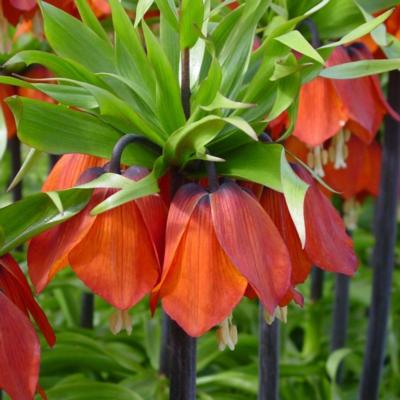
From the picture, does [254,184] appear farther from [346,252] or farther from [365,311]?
[365,311]

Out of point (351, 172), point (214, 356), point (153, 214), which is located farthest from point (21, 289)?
point (214, 356)

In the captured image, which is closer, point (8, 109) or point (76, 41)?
point (76, 41)

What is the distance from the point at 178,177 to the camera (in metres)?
1.10

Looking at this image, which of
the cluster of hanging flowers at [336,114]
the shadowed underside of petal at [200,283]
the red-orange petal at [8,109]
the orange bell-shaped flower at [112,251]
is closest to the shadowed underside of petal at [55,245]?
the orange bell-shaped flower at [112,251]

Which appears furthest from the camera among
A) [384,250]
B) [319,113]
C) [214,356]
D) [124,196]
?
[214,356]

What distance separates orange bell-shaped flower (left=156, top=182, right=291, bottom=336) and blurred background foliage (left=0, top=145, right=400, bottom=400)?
0.70 m

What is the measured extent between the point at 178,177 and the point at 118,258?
0.43 feet

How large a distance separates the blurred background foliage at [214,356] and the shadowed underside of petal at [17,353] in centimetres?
67

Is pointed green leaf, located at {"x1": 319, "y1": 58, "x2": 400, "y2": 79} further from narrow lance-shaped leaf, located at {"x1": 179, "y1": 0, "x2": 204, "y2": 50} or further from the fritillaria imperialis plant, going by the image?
narrow lance-shaped leaf, located at {"x1": 179, "y1": 0, "x2": 204, "y2": 50}

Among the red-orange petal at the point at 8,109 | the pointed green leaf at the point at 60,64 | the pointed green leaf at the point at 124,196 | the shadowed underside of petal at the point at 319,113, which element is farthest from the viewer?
the red-orange petal at the point at 8,109

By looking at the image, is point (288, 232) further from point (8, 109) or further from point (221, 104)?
point (8, 109)

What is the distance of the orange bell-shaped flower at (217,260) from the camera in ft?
3.28

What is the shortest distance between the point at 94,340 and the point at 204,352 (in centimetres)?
23

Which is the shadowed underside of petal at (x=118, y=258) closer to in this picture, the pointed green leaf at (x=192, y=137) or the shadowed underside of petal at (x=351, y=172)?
the pointed green leaf at (x=192, y=137)
